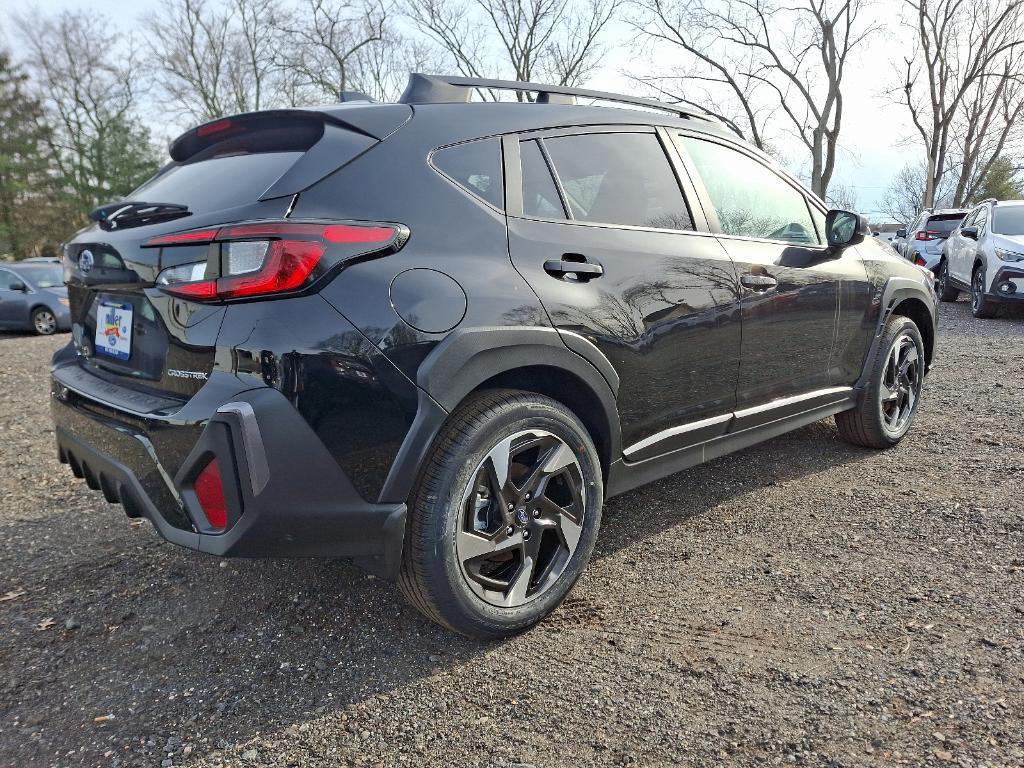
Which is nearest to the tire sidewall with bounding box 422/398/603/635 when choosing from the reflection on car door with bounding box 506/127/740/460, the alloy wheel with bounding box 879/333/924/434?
the reflection on car door with bounding box 506/127/740/460

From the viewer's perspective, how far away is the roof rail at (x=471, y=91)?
246 cm

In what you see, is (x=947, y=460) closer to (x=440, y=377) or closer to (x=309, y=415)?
(x=440, y=377)

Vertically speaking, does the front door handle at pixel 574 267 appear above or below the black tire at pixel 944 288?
above

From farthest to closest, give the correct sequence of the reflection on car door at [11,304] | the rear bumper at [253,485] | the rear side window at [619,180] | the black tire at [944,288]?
the black tire at [944,288] → the reflection on car door at [11,304] → the rear side window at [619,180] → the rear bumper at [253,485]

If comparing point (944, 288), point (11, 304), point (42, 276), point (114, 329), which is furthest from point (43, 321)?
point (944, 288)

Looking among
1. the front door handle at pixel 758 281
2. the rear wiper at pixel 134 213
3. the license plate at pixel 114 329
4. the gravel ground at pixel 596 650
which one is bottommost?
the gravel ground at pixel 596 650

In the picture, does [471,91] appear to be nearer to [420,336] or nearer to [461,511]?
[420,336]

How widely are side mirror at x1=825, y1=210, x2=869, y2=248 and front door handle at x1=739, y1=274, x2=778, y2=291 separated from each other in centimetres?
74

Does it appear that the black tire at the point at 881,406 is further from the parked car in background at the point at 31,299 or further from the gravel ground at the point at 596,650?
the parked car in background at the point at 31,299

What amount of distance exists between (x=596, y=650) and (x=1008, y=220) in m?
11.7

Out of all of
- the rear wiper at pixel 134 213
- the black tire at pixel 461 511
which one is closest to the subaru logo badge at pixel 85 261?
the rear wiper at pixel 134 213

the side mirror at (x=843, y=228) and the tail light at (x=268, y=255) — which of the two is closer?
the tail light at (x=268, y=255)

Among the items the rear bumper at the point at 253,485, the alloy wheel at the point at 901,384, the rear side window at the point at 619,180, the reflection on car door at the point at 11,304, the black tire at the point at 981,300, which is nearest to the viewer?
the rear bumper at the point at 253,485

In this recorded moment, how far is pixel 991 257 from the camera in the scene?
1050 cm
